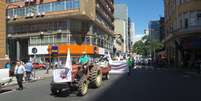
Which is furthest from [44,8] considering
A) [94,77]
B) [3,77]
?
[94,77]

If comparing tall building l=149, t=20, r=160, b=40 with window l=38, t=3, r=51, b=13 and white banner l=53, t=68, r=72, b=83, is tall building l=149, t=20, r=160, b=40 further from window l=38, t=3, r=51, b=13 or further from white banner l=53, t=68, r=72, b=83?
white banner l=53, t=68, r=72, b=83

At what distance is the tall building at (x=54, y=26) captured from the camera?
72938 millimetres

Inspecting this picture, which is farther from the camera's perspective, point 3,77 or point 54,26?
point 54,26

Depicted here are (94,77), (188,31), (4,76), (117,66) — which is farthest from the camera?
(188,31)

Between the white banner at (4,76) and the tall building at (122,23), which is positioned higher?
the tall building at (122,23)

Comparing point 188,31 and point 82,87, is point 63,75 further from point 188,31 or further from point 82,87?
point 188,31

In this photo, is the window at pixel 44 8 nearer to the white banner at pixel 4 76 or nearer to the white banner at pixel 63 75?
the white banner at pixel 4 76

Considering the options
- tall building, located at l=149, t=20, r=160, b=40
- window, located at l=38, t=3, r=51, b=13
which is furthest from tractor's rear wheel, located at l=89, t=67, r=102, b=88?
tall building, located at l=149, t=20, r=160, b=40

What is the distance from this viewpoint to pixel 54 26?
2953 inches

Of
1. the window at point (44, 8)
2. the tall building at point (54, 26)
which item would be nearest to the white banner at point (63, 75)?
the tall building at point (54, 26)

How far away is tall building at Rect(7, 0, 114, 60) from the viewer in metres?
72.9

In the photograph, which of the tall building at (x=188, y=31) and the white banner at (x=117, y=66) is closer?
the white banner at (x=117, y=66)

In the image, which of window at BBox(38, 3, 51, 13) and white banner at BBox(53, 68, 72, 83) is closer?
white banner at BBox(53, 68, 72, 83)

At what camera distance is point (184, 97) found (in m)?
16.8
